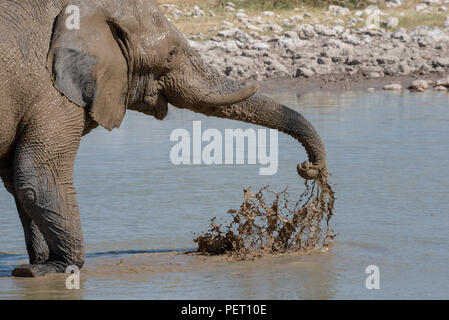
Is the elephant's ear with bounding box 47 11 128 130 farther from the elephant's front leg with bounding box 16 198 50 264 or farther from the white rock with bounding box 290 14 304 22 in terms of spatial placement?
the white rock with bounding box 290 14 304 22

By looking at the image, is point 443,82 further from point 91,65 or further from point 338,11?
point 91,65

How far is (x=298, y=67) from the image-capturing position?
64.1 ft

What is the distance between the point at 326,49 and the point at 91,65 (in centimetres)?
1384

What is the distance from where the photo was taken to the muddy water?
677cm

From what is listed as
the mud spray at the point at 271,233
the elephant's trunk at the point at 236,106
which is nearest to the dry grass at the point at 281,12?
the mud spray at the point at 271,233

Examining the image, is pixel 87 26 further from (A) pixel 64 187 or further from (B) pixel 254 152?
(B) pixel 254 152

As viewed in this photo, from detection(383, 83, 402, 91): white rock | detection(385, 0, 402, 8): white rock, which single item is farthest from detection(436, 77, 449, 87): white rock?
detection(385, 0, 402, 8): white rock

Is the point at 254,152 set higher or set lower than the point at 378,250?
higher

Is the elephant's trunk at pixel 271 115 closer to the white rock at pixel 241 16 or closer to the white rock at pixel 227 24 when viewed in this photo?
the white rock at pixel 227 24

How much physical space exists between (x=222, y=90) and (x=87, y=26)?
3.71 ft

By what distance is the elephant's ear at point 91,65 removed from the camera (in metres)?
6.40

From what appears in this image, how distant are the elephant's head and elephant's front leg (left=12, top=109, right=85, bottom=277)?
0.28 meters

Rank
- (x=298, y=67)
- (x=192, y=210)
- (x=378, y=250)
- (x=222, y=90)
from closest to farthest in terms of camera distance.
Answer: (x=222, y=90), (x=378, y=250), (x=192, y=210), (x=298, y=67)
